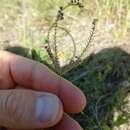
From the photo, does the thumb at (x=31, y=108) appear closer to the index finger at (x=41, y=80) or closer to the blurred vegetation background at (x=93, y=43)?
the index finger at (x=41, y=80)

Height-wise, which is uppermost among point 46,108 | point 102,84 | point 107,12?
point 46,108

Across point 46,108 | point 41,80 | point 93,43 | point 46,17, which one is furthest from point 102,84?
point 46,108

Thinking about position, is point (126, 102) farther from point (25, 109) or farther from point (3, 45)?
point (25, 109)

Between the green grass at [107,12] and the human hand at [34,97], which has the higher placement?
the human hand at [34,97]

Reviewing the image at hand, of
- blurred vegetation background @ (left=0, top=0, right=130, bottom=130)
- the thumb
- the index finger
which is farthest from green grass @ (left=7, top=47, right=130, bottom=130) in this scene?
the thumb

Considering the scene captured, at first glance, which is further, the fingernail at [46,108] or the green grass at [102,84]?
the green grass at [102,84]

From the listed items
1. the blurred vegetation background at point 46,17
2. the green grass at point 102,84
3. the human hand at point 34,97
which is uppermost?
the human hand at point 34,97

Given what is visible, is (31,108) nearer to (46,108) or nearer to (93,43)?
(46,108)

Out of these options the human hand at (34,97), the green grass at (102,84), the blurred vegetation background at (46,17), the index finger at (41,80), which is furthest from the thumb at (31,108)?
the blurred vegetation background at (46,17)

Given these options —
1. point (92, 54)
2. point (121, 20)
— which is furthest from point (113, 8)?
point (92, 54)
